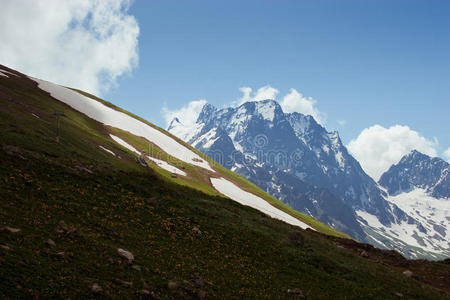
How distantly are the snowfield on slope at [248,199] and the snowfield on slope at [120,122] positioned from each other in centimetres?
1445

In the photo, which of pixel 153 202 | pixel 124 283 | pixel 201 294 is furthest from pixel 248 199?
pixel 124 283

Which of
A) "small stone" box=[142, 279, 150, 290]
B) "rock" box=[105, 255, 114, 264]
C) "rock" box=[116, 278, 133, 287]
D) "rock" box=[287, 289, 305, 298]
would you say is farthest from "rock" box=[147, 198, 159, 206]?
"rock" box=[287, 289, 305, 298]

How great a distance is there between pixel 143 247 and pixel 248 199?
81.6 metres

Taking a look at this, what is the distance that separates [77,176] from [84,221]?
33.4 ft

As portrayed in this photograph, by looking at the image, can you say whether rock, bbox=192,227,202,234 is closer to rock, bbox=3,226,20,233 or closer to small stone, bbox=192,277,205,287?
small stone, bbox=192,277,205,287

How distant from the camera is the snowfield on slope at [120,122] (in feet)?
378

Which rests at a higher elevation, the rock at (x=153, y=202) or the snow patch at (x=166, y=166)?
the snow patch at (x=166, y=166)

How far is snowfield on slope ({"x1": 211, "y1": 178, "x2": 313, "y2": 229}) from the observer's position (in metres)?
96.6

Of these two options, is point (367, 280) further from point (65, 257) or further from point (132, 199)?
point (65, 257)

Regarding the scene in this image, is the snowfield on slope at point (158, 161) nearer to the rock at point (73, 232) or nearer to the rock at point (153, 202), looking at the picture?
the rock at point (153, 202)

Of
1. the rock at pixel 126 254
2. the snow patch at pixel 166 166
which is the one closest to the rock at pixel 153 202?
the rock at pixel 126 254

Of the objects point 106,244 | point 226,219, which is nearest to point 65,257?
point 106,244

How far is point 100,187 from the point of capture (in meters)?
32.8

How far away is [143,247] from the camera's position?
24078mm
